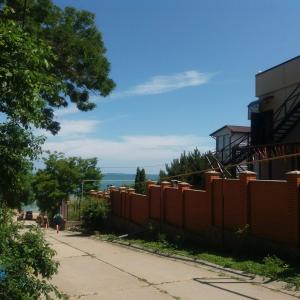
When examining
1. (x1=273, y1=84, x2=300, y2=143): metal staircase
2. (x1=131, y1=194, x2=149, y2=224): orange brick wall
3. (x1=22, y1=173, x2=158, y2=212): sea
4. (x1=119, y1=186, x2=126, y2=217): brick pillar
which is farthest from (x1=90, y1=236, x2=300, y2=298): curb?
(x1=22, y1=173, x2=158, y2=212): sea

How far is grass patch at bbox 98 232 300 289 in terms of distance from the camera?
12.4 meters

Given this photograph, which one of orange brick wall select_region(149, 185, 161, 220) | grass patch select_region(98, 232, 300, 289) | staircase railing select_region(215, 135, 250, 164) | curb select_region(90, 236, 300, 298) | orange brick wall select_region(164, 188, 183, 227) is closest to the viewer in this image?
curb select_region(90, 236, 300, 298)

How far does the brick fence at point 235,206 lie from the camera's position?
47.6 feet

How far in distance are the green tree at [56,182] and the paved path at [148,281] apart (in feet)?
117

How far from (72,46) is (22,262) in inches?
350

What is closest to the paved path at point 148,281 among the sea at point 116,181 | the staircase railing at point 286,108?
the staircase railing at point 286,108

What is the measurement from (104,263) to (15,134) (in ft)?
30.7

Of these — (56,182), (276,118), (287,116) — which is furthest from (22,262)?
(56,182)

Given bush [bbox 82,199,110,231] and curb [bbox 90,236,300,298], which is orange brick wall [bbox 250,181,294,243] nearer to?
curb [bbox 90,236,300,298]

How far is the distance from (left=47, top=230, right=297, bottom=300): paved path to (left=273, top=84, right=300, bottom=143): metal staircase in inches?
418

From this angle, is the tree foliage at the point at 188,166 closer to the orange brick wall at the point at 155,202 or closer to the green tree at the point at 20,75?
the orange brick wall at the point at 155,202

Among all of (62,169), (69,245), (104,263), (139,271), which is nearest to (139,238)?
(69,245)

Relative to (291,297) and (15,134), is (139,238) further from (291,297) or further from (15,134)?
(15,134)

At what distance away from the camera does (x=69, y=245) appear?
918 inches
